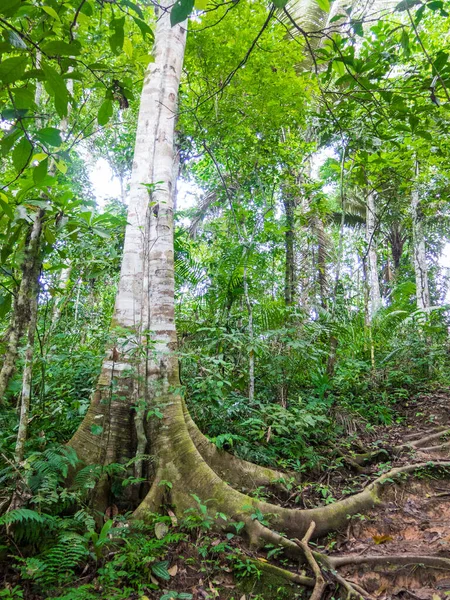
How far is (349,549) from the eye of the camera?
2533 millimetres

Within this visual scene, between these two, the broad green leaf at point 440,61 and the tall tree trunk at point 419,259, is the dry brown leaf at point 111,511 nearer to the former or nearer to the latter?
the broad green leaf at point 440,61

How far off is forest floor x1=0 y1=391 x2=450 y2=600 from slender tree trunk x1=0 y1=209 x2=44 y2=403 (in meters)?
1.23

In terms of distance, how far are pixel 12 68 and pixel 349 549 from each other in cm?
311

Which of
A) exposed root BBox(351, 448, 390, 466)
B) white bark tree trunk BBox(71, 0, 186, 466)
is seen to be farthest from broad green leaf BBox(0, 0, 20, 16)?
exposed root BBox(351, 448, 390, 466)

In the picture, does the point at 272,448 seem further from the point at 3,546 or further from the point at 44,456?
the point at 3,546

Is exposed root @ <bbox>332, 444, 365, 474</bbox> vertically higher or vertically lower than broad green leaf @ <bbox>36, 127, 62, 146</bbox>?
lower

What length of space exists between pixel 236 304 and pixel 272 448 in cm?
236

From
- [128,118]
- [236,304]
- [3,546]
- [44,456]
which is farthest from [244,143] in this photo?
[3,546]

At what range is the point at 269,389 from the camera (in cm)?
449

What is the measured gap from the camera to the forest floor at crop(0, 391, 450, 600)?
2.08m

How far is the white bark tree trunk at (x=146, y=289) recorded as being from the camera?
280 cm

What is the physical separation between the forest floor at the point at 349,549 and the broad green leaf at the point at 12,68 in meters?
2.06

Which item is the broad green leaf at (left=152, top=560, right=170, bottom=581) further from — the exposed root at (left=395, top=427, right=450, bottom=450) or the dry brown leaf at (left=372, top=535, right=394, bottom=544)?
the exposed root at (left=395, top=427, right=450, bottom=450)

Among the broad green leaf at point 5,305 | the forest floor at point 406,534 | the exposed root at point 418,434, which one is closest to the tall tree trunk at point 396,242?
the exposed root at point 418,434
